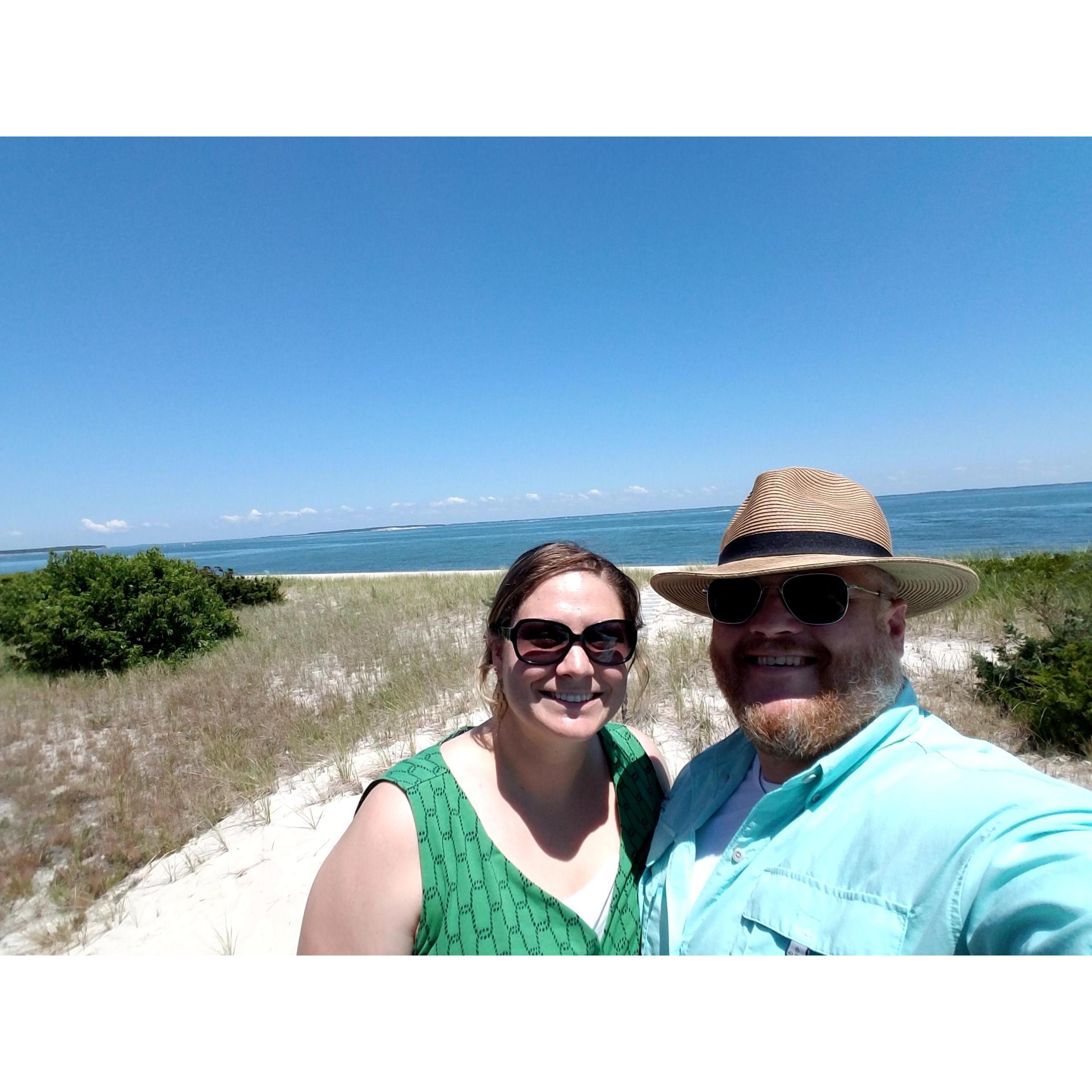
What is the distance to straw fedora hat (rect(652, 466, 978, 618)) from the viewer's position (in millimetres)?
1618

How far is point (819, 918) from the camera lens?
3.90 ft

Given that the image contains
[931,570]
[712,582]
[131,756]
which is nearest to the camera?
[931,570]

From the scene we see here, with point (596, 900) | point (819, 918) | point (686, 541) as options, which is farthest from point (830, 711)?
point (686, 541)

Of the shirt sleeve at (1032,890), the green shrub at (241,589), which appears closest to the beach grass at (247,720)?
the shirt sleeve at (1032,890)

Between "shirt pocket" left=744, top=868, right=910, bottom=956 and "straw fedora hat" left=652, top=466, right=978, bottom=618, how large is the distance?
0.80 meters

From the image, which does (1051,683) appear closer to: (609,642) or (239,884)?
(609,642)

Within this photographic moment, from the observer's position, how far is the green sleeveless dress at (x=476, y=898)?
1397mm

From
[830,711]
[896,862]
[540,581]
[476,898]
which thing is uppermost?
[540,581]

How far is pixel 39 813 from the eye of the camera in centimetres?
402

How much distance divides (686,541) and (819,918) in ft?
117

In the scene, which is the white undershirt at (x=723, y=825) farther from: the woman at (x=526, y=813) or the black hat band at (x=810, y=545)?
the black hat band at (x=810, y=545)
